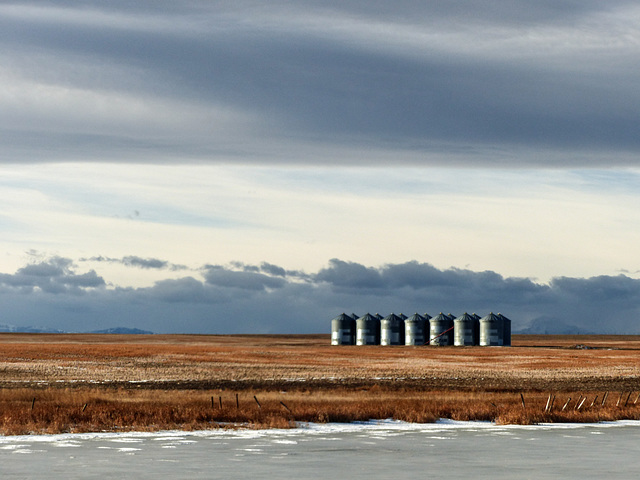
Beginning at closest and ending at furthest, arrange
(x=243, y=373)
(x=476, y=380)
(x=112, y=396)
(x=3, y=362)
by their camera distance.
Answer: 1. (x=112, y=396)
2. (x=476, y=380)
3. (x=243, y=373)
4. (x=3, y=362)

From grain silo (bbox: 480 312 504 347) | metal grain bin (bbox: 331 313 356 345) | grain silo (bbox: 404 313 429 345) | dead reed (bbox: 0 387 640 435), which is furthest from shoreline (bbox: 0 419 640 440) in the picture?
metal grain bin (bbox: 331 313 356 345)

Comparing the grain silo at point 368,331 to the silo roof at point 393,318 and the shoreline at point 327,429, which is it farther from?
the shoreline at point 327,429

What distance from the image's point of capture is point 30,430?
3097 centimetres

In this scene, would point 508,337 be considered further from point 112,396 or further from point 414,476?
point 414,476

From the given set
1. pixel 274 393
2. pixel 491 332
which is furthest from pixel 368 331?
pixel 274 393

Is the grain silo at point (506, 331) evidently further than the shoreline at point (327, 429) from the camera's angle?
Yes

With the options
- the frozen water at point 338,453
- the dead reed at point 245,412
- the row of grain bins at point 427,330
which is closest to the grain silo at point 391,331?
the row of grain bins at point 427,330

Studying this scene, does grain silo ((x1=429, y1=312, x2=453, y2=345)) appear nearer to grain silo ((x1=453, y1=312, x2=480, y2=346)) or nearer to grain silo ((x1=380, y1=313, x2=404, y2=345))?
grain silo ((x1=453, y1=312, x2=480, y2=346))

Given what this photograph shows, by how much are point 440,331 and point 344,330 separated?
18.8 m

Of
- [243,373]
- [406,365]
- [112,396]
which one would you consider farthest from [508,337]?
[112,396]

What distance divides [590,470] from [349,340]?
502 feet

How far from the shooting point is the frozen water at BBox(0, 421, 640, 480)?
2222 cm

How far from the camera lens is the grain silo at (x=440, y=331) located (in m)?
168

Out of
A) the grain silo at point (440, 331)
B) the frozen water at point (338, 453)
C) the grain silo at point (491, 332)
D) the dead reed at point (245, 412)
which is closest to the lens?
the frozen water at point (338, 453)
